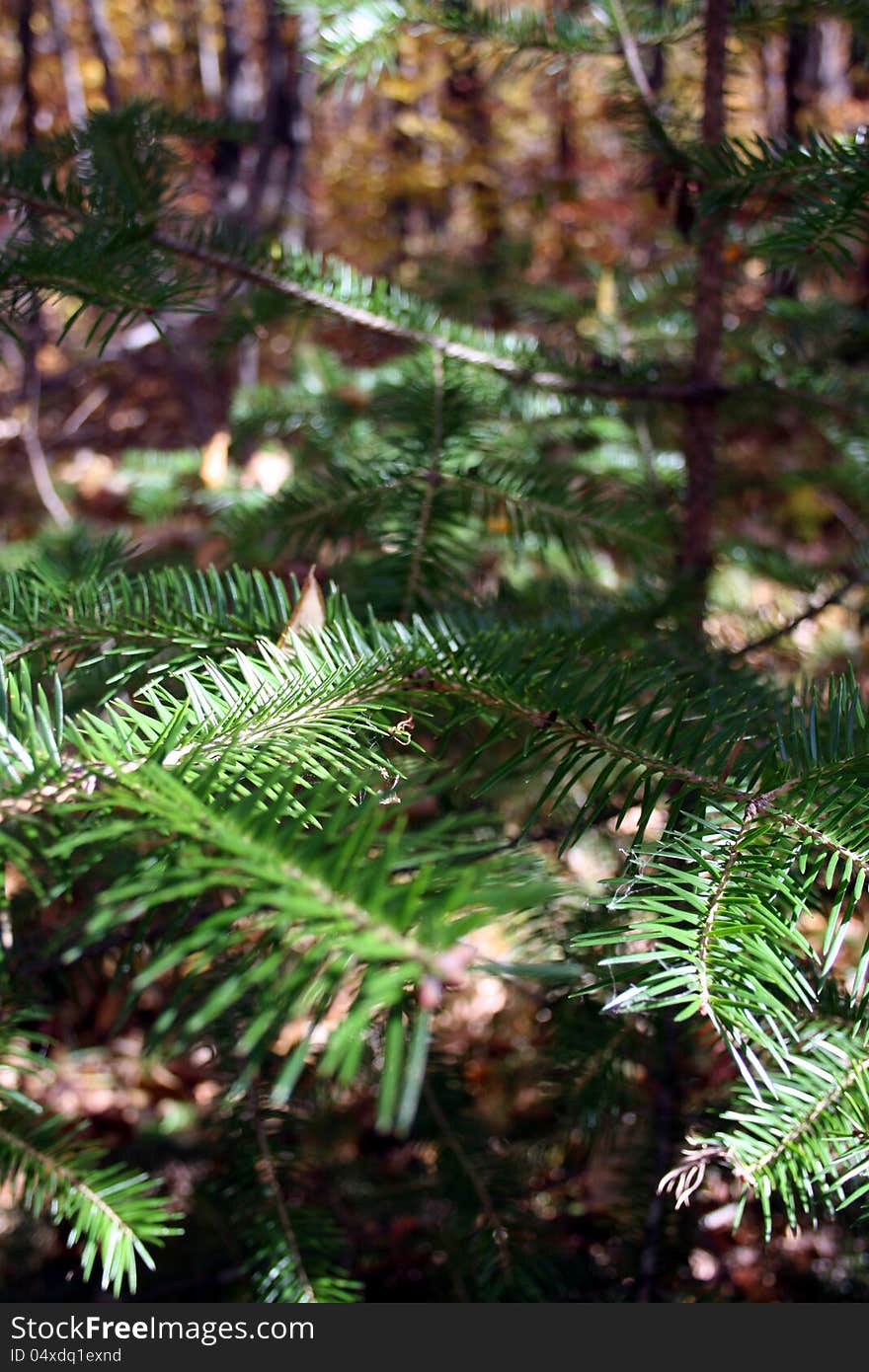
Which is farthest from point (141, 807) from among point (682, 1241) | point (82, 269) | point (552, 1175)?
point (552, 1175)

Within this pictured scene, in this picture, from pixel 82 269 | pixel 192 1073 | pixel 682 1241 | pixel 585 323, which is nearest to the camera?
pixel 82 269

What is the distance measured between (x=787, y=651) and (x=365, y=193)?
423cm

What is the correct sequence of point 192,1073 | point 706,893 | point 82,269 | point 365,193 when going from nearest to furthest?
1. point 706,893
2. point 82,269
3. point 192,1073
4. point 365,193

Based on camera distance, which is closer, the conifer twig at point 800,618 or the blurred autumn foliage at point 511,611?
the blurred autumn foliage at point 511,611

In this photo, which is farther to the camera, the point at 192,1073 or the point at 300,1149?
the point at 192,1073

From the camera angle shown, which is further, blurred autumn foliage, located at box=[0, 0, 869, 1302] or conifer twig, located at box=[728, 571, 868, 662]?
conifer twig, located at box=[728, 571, 868, 662]

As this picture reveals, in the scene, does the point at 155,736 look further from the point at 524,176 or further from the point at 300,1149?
the point at 524,176

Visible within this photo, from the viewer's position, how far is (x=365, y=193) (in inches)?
184

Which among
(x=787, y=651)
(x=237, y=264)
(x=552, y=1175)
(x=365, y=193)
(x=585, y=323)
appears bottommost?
(x=552, y=1175)

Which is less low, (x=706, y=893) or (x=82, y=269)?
(x=82, y=269)

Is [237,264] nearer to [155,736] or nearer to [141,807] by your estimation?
[155,736]

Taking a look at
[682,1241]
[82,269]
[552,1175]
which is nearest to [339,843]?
[82,269]

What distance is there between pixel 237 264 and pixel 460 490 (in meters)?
0.39

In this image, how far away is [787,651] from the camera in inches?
54.7
